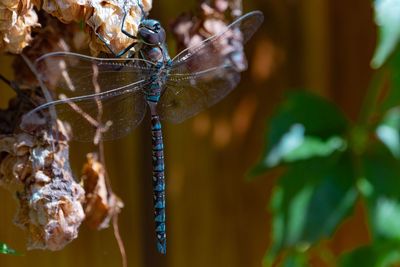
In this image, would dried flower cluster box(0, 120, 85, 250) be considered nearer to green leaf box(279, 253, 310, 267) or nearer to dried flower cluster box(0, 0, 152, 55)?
dried flower cluster box(0, 0, 152, 55)

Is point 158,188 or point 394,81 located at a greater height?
point 394,81

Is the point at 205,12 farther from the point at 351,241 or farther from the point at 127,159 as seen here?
the point at 351,241

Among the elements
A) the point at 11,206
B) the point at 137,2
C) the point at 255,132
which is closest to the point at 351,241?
the point at 255,132

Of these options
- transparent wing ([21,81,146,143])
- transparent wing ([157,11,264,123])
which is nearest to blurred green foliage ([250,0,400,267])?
transparent wing ([157,11,264,123])

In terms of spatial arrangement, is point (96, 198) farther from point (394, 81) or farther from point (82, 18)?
point (394, 81)

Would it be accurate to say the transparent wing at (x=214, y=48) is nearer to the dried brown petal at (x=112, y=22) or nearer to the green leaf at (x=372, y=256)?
the dried brown petal at (x=112, y=22)

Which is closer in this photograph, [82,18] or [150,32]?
[82,18]

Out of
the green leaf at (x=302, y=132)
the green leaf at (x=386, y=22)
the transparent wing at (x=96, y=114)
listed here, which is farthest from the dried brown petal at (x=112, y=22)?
the green leaf at (x=302, y=132)

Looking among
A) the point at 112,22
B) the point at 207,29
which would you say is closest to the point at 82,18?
the point at 112,22
